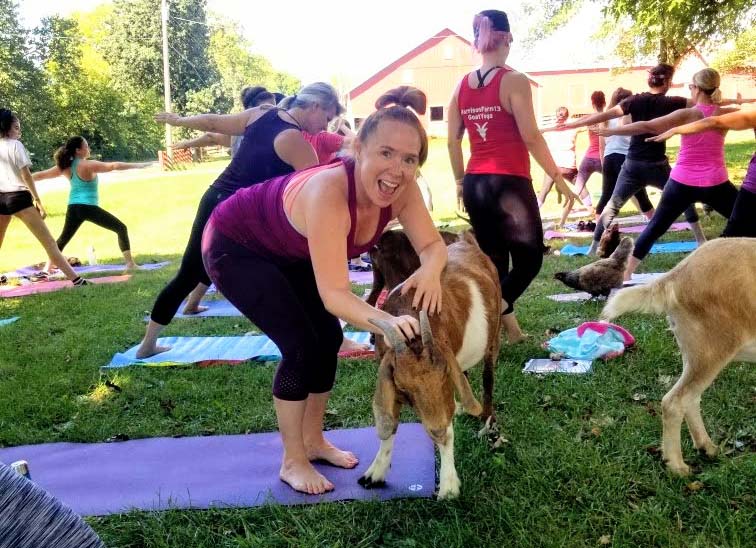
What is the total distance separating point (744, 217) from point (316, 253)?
4.07 metres

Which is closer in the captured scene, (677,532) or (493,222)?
(677,532)

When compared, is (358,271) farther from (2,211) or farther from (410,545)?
(410,545)

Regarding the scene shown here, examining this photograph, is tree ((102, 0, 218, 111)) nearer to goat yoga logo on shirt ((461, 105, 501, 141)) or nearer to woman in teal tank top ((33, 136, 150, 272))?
woman in teal tank top ((33, 136, 150, 272))

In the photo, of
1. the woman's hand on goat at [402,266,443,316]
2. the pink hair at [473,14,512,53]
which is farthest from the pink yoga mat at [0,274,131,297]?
the woman's hand on goat at [402,266,443,316]

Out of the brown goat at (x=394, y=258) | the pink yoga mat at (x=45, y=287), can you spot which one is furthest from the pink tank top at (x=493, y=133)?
the pink yoga mat at (x=45, y=287)

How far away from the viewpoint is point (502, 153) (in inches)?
185

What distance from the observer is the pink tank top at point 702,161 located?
20.7 ft

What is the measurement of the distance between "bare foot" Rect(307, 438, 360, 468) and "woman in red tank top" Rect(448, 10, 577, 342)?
197 cm

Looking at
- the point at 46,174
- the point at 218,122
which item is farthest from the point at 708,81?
the point at 46,174

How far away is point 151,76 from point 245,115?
2153 inches

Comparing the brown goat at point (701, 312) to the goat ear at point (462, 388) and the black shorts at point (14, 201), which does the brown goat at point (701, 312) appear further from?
the black shorts at point (14, 201)

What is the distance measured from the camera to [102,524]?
306 centimetres

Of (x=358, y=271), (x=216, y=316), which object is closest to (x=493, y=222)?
(x=216, y=316)

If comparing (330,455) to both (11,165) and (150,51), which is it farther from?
(150,51)
